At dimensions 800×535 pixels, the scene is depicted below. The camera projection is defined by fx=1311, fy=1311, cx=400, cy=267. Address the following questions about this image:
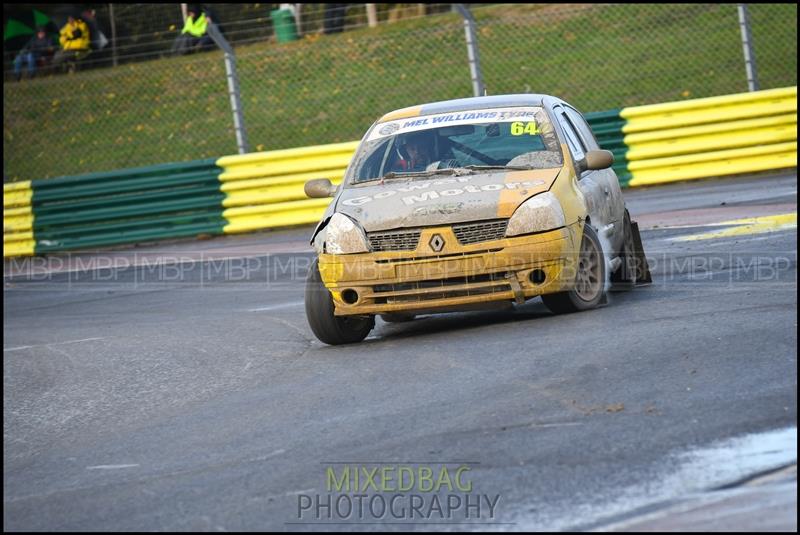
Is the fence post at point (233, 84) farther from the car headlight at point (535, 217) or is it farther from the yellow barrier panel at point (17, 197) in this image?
→ the car headlight at point (535, 217)

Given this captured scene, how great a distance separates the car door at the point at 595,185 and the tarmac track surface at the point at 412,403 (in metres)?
0.58

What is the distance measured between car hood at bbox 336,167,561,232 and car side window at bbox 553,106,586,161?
62 centimetres

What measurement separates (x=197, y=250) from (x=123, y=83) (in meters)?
9.16

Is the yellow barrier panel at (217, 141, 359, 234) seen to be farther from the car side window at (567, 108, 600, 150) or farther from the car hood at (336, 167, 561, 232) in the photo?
the car hood at (336, 167, 561, 232)

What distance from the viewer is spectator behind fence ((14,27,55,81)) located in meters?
27.2

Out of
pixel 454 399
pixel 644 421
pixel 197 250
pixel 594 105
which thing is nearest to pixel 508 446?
pixel 644 421

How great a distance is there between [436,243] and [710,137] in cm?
1020

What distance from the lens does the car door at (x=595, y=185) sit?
915 centimetres

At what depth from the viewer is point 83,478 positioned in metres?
5.87

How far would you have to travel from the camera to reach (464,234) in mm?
8320

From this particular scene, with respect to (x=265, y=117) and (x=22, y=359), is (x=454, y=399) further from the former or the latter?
(x=265, y=117)

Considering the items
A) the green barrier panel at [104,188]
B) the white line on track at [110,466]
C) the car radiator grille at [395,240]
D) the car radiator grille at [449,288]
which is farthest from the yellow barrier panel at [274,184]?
the white line on track at [110,466]

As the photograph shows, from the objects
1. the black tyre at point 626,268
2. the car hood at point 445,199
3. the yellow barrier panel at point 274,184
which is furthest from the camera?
the yellow barrier panel at point 274,184

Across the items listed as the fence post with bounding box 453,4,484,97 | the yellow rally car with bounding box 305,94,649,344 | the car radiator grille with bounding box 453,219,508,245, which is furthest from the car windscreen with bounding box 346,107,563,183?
the fence post with bounding box 453,4,484,97
